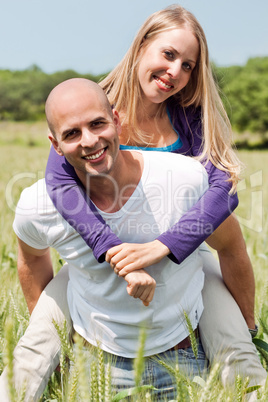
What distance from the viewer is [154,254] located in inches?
66.7

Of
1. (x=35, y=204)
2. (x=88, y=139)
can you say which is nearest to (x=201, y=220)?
(x=88, y=139)

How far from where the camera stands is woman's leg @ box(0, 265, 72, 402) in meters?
1.86

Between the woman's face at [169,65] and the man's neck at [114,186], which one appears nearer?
the man's neck at [114,186]

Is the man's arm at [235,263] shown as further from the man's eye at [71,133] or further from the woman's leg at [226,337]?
the man's eye at [71,133]

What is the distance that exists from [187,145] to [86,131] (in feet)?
2.28

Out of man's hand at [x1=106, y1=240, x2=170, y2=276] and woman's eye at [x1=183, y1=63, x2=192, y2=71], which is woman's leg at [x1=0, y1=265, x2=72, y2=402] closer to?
man's hand at [x1=106, y1=240, x2=170, y2=276]

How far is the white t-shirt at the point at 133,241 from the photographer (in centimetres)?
180

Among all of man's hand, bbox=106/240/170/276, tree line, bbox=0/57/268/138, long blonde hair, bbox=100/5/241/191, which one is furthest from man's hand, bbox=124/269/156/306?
tree line, bbox=0/57/268/138

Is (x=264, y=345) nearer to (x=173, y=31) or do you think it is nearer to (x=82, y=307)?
(x=82, y=307)

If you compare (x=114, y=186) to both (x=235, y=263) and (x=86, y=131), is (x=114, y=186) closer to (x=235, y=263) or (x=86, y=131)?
(x=86, y=131)

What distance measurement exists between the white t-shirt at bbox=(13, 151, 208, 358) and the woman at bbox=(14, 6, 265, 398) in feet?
0.25

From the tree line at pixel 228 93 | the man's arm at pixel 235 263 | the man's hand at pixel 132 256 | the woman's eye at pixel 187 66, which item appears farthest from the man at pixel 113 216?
the tree line at pixel 228 93

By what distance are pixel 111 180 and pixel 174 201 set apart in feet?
0.85

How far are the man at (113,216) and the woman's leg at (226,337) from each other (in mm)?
136
